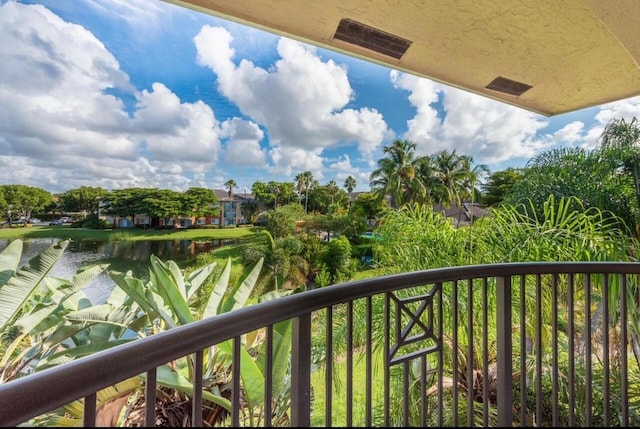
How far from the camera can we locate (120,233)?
550cm

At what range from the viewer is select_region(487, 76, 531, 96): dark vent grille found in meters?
3.07

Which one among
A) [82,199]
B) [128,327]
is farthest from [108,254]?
[128,327]

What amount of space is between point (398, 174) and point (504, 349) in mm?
16752

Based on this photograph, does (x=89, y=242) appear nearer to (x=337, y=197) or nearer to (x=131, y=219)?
(x=131, y=219)

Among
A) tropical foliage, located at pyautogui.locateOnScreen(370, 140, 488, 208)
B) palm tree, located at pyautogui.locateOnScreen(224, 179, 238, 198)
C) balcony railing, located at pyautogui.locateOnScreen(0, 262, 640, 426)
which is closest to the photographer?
balcony railing, located at pyautogui.locateOnScreen(0, 262, 640, 426)

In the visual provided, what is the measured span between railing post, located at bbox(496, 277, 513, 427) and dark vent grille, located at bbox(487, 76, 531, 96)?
2.64 metres

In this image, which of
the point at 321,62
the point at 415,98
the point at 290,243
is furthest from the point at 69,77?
the point at 415,98

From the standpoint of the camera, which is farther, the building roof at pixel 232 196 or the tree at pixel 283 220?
the tree at pixel 283 220

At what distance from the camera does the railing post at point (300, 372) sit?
77 centimetres

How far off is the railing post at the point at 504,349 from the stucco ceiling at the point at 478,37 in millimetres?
1480

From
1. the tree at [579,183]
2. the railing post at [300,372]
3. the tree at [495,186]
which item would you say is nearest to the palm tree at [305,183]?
the tree at [495,186]

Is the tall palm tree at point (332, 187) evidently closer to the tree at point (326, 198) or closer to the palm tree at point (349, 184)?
the tree at point (326, 198)

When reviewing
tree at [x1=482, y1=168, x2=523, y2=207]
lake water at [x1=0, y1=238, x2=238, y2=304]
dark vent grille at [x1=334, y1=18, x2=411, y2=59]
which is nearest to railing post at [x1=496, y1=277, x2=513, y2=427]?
dark vent grille at [x1=334, y1=18, x2=411, y2=59]

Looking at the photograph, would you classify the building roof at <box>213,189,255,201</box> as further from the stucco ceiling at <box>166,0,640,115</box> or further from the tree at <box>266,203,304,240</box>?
the stucco ceiling at <box>166,0,640,115</box>
